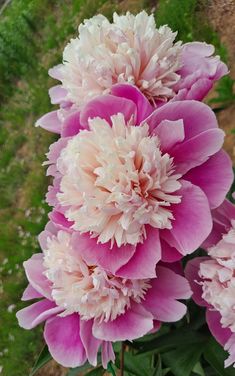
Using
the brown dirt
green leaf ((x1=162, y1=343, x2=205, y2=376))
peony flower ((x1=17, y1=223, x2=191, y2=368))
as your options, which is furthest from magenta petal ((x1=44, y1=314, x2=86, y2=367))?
the brown dirt

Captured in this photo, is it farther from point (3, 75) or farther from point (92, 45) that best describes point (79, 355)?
point (3, 75)

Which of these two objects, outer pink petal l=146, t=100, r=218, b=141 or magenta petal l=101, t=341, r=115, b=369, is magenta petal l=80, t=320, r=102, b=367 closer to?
magenta petal l=101, t=341, r=115, b=369

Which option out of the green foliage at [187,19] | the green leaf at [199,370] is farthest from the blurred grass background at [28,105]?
the green leaf at [199,370]

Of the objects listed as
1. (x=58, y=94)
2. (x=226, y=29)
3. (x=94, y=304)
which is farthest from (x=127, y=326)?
(x=226, y=29)

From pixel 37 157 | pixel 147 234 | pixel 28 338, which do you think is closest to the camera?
pixel 147 234

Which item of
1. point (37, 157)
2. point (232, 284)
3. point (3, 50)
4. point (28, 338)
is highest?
point (232, 284)

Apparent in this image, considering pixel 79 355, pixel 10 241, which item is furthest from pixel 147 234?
pixel 10 241

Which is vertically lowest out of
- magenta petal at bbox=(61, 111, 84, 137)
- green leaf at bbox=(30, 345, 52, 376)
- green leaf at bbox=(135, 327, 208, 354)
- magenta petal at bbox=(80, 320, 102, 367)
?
green leaf at bbox=(135, 327, 208, 354)

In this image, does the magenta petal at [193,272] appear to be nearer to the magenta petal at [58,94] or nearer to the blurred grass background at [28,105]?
the magenta petal at [58,94]
